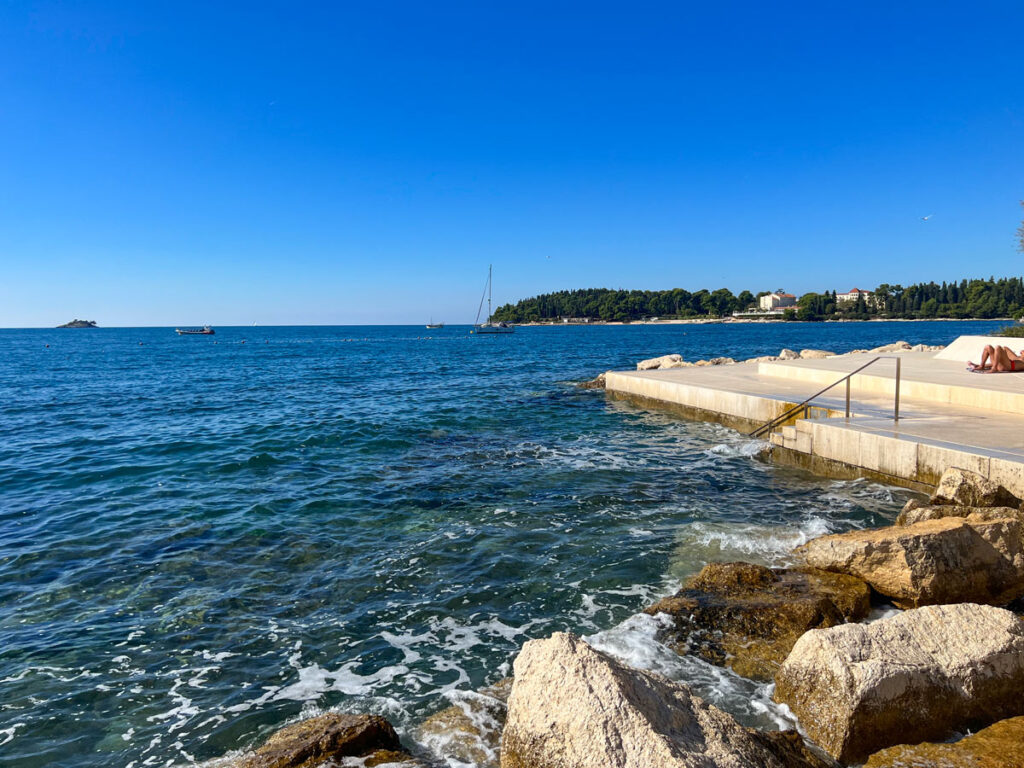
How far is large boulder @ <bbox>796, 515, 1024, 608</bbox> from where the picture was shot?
5.73 meters

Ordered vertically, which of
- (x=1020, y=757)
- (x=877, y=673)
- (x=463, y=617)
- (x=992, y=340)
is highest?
(x=992, y=340)

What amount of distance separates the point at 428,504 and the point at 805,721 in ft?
23.2

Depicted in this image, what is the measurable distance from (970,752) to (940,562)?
2661mm

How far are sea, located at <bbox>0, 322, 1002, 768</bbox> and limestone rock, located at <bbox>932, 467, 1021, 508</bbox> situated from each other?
1.38 metres

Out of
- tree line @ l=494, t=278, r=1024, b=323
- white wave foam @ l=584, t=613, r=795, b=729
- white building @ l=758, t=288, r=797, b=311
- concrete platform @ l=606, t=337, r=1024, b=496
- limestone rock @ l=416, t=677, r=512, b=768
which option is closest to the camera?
limestone rock @ l=416, t=677, r=512, b=768

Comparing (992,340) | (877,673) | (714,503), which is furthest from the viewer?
(992,340)

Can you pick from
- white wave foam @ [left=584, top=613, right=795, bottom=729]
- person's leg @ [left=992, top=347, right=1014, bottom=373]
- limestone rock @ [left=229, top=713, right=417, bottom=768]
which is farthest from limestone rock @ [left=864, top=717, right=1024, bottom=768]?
person's leg @ [left=992, top=347, right=1014, bottom=373]

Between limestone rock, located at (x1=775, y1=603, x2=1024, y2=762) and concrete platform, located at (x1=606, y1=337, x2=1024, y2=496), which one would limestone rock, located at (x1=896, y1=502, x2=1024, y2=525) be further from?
limestone rock, located at (x1=775, y1=603, x2=1024, y2=762)

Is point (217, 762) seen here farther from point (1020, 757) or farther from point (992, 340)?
point (992, 340)

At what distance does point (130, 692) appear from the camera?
5148mm

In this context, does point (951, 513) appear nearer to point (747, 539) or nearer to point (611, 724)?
point (747, 539)

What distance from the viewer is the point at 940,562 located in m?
5.77

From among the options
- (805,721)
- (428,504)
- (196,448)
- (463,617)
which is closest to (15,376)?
(196,448)

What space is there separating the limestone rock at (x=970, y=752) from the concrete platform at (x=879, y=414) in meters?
5.87
